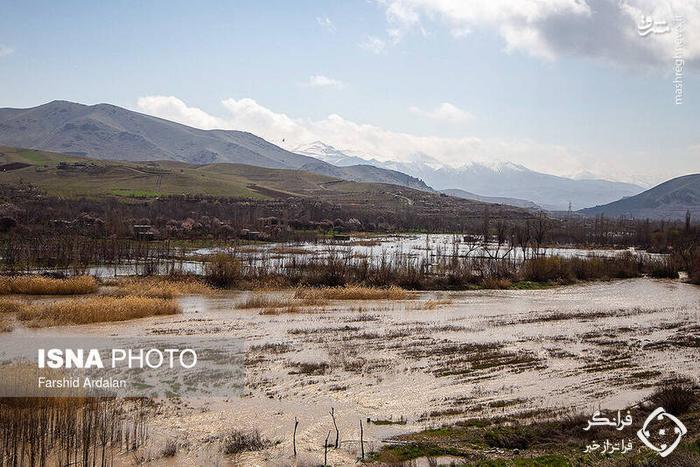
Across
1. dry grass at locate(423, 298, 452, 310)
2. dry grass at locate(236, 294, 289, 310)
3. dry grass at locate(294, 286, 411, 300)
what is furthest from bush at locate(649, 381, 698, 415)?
dry grass at locate(294, 286, 411, 300)

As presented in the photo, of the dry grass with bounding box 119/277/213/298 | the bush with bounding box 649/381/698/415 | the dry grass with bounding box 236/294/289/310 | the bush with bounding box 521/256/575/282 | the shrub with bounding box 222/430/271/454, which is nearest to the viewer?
the shrub with bounding box 222/430/271/454

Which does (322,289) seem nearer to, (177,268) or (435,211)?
(177,268)

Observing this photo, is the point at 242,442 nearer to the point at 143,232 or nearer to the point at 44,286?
the point at 44,286

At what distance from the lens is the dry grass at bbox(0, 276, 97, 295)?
3828 centimetres

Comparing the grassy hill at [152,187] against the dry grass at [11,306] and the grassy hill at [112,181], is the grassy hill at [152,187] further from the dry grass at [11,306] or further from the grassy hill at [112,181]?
the dry grass at [11,306]

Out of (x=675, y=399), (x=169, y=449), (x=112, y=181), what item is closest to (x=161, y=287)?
(x=169, y=449)

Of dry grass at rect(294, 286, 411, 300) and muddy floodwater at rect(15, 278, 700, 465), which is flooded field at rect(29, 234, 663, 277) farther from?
muddy floodwater at rect(15, 278, 700, 465)

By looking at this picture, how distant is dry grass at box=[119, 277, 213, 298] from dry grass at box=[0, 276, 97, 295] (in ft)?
7.90

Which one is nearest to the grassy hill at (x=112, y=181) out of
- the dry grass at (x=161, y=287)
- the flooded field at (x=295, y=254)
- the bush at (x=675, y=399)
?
the flooded field at (x=295, y=254)

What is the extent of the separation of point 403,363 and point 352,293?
69.8 feet

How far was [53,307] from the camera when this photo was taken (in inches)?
1211

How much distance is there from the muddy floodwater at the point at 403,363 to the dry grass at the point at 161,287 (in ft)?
5.45

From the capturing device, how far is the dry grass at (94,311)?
96.6ft

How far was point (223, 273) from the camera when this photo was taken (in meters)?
46.7
